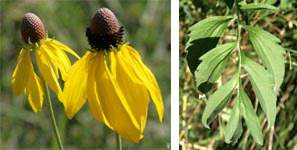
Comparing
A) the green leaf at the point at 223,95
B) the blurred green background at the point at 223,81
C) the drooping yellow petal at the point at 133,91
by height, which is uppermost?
the drooping yellow petal at the point at 133,91

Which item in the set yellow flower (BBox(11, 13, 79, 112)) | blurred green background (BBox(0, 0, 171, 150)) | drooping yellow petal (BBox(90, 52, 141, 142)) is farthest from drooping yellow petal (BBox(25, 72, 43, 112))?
blurred green background (BBox(0, 0, 171, 150))

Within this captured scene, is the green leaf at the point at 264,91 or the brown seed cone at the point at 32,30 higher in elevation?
the brown seed cone at the point at 32,30

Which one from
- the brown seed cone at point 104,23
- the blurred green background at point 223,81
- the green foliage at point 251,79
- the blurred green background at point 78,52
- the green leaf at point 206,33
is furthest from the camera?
the blurred green background at point 223,81

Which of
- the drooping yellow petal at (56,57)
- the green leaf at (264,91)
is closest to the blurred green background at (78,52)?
the drooping yellow petal at (56,57)

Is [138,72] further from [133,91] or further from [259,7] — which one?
[259,7]

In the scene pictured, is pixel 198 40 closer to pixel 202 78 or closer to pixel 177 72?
pixel 202 78

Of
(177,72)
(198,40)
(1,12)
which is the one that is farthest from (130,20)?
(198,40)

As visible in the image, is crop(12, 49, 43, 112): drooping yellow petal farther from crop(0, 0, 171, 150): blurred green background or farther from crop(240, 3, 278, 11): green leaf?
crop(240, 3, 278, 11): green leaf

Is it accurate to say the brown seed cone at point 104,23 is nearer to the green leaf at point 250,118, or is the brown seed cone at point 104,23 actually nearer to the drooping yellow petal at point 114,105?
the drooping yellow petal at point 114,105
